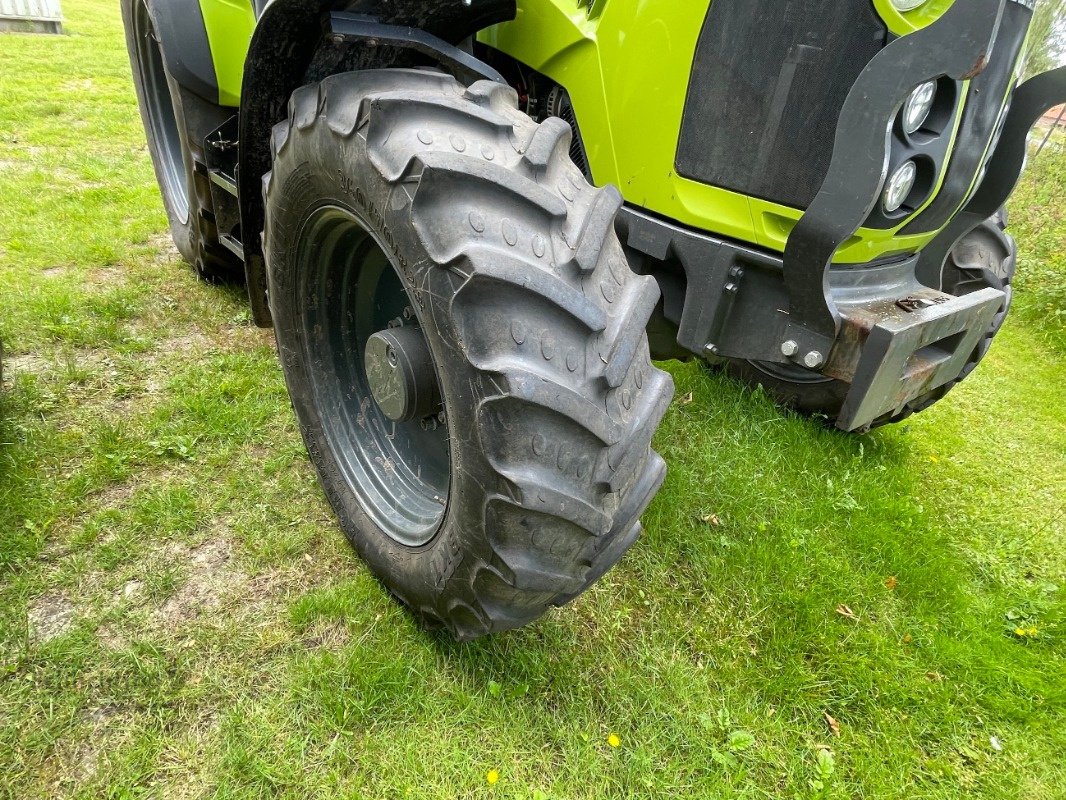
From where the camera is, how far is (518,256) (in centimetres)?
121

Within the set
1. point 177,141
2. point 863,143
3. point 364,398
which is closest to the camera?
point 863,143

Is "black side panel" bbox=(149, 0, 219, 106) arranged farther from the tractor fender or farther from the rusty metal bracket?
the rusty metal bracket

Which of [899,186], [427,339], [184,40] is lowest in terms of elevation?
[427,339]

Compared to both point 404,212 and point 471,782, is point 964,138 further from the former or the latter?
point 471,782

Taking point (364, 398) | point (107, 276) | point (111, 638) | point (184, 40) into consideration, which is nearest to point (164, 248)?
point (107, 276)

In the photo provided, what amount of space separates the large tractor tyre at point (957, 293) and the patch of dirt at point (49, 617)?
2.43 metres

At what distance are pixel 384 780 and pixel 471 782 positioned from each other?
19 centimetres

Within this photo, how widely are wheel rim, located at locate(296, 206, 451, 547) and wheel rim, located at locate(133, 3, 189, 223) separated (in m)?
1.84

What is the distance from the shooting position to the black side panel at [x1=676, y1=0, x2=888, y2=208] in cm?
139

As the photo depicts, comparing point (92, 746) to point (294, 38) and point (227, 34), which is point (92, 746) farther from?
point (227, 34)

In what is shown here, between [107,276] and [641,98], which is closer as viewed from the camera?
[641,98]

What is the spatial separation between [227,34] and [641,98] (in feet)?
5.62

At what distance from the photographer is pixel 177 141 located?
11.6 feet

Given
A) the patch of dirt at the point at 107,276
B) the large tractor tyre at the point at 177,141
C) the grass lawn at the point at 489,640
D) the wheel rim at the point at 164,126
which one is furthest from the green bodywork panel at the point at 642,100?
the patch of dirt at the point at 107,276
